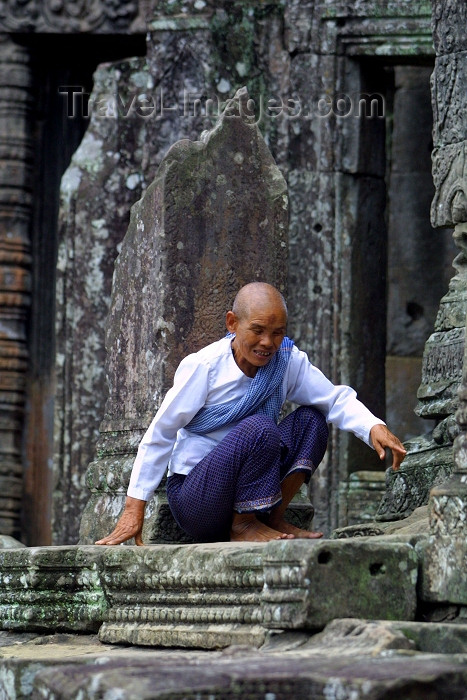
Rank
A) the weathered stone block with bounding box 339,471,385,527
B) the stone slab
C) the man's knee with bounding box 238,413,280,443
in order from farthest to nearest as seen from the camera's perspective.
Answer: the weathered stone block with bounding box 339,471,385,527
the man's knee with bounding box 238,413,280,443
the stone slab

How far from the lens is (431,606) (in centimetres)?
446

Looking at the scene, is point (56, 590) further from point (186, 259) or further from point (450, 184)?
point (450, 184)

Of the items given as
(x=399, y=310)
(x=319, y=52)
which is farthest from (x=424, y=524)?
(x=399, y=310)

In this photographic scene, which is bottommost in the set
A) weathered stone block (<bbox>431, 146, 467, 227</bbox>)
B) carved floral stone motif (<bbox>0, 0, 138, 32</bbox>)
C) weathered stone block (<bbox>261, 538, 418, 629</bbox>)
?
→ weathered stone block (<bbox>261, 538, 418, 629</bbox>)

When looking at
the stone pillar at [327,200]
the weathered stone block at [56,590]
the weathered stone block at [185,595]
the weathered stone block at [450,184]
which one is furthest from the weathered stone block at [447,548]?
the stone pillar at [327,200]

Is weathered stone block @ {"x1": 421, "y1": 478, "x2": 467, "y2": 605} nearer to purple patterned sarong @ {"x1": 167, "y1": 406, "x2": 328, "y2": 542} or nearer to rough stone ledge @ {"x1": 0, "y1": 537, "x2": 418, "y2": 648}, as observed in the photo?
rough stone ledge @ {"x1": 0, "y1": 537, "x2": 418, "y2": 648}

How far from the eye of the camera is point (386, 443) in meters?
5.44

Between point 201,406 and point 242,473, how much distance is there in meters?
0.38

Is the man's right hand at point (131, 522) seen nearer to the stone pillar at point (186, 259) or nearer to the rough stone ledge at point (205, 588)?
the rough stone ledge at point (205, 588)

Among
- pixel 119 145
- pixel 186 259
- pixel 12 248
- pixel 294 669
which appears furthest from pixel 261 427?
pixel 12 248

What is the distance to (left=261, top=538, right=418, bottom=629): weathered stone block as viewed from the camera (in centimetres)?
427

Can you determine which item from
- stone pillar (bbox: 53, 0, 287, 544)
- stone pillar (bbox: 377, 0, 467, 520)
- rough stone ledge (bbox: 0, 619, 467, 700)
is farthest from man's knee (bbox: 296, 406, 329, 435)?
stone pillar (bbox: 53, 0, 287, 544)

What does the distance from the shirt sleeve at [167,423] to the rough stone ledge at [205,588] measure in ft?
0.86

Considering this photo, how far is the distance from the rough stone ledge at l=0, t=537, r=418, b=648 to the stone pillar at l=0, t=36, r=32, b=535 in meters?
4.57
